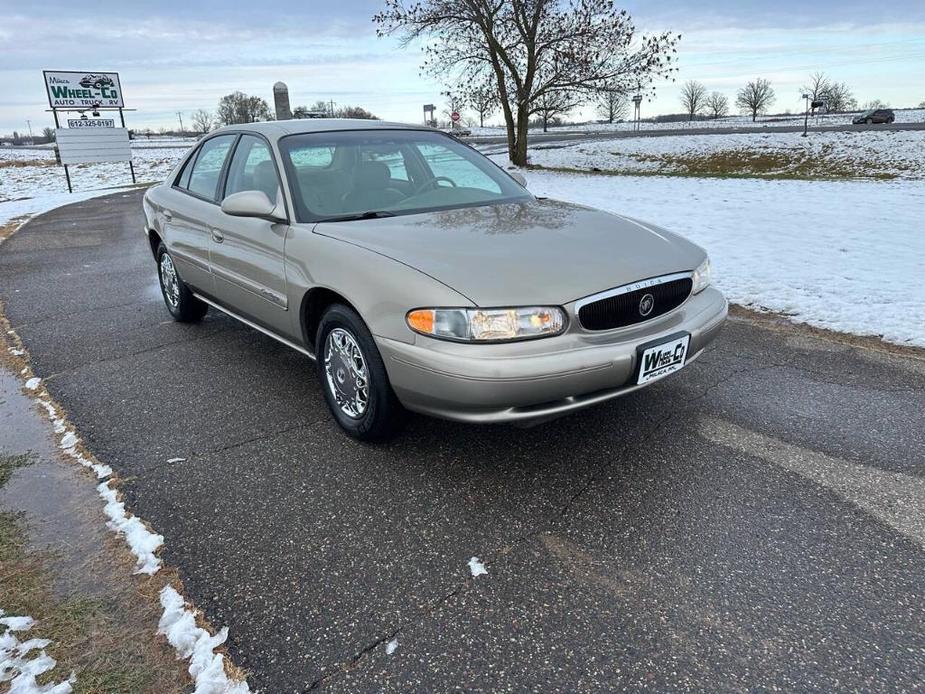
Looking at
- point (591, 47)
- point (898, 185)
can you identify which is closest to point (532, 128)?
point (591, 47)

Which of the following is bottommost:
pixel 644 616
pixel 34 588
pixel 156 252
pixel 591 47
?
pixel 644 616

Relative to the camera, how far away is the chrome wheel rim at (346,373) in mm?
2961

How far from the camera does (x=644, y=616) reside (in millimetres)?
1994

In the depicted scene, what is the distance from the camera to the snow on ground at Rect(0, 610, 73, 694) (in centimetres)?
173

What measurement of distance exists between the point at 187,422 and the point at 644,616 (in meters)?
2.54

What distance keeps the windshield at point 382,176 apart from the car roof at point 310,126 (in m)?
0.08

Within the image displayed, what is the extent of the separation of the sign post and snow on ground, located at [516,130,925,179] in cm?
1515

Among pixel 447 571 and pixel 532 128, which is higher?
pixel 532 128

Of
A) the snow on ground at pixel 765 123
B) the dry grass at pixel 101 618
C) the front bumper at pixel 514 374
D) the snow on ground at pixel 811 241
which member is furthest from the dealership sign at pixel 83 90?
the snow on ground at pixel 765 123

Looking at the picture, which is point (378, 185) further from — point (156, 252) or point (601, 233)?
point (156, 252)

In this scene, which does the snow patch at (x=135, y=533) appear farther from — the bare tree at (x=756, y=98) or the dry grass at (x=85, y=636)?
the bare tree at (x=756, y=98)

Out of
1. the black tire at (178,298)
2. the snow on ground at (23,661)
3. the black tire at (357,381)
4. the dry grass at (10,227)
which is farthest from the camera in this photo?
the dry grass at (10,227)

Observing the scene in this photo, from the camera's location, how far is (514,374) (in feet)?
7.93

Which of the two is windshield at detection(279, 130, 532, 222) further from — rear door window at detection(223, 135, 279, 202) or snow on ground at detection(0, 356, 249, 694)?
snow on ground at detection(0, 356, 249, 694)
